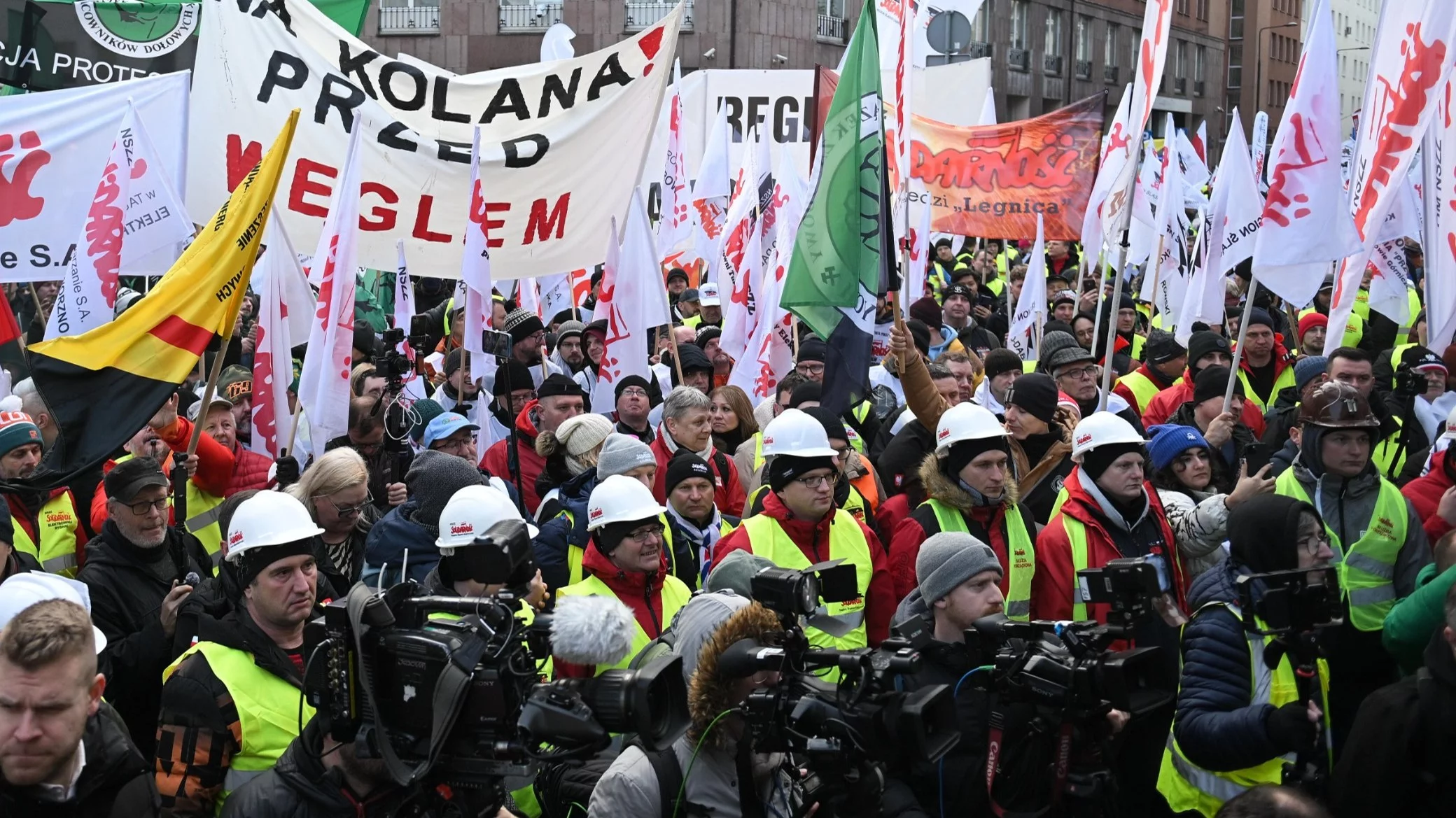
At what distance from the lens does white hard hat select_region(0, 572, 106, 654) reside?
12.3ft

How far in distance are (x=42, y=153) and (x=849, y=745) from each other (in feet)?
23.0

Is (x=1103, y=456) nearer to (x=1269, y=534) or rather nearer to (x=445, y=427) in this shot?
(x=1269, y=534)

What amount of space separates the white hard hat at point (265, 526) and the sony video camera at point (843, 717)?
4.56 ft

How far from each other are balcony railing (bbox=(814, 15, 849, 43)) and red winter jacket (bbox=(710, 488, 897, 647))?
3538 centimetres

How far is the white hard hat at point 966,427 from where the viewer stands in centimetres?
577

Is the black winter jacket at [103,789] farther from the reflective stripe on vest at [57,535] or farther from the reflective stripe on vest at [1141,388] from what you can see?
the reflective stripe on vest at [1141,388]

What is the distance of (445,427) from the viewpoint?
22.9 ft

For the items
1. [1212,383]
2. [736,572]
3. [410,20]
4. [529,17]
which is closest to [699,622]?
[736,572]

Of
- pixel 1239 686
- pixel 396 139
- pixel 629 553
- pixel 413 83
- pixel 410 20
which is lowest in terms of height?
pixel 1239 686

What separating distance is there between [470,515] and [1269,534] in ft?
7.33

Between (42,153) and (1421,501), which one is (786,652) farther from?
(42,153)

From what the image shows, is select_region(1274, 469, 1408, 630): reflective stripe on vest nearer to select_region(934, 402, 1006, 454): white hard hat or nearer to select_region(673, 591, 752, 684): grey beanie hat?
select_region(934, 402, 1006, 454): white hard hat

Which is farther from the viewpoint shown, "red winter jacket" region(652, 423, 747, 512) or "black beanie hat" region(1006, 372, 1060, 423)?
"red winter jacket" region(652, 423, 747, 512)

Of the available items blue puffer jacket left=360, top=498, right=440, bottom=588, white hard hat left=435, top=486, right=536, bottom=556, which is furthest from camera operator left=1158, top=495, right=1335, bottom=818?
blue puffer jacket left=360, top=498, right=440, bottom=588
